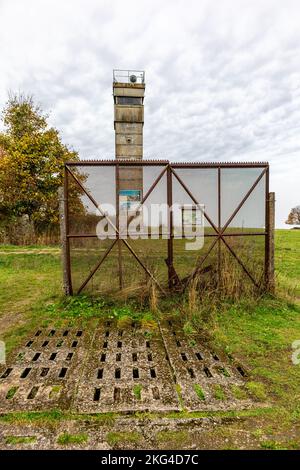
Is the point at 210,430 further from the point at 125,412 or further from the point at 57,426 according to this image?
the point at 57,426

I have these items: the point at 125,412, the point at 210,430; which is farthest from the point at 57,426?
the point at 210,430

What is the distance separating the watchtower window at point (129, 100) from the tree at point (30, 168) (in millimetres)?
6622

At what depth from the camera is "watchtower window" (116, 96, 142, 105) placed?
21.8m

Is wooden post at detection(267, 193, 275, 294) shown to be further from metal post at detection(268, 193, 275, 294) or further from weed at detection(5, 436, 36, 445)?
weed at detection(5, 436, 36, 445)

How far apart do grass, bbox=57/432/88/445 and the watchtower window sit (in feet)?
74.6

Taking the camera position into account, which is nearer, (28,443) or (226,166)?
(28,443)

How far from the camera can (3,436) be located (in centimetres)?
248

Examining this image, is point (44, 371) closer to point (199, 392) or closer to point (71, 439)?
point (71, 439)

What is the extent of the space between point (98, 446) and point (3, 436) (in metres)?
0.86

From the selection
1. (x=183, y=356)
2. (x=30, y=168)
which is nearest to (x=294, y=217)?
(x=30, y=168)

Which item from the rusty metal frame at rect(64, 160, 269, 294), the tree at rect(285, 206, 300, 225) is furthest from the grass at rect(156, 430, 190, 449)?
the tree at rect(285, 206, 300, 225)

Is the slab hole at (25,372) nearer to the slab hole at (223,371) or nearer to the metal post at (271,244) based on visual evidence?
the slab hole at (223,371)

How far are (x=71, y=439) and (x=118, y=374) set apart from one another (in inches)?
43.8

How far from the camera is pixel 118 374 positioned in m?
3.51
